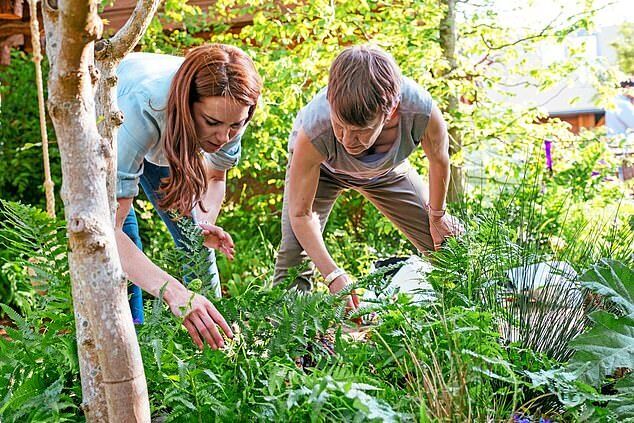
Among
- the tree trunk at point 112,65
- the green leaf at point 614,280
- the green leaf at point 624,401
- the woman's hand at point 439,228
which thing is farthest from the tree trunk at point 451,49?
the tree trunk at point 112,65

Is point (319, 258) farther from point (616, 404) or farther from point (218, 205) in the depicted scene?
point (616, 404)

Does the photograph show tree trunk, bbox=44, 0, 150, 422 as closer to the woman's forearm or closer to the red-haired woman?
the woman's forearm

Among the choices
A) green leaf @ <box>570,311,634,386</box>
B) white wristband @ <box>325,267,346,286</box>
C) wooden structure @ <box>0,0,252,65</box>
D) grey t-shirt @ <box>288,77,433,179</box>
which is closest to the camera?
green leaf @ <box>570,311,634,386</box>

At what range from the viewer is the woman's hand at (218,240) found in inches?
104

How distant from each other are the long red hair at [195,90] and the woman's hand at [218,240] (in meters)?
0.30

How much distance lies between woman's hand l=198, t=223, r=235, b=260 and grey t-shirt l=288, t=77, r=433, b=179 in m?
0.43

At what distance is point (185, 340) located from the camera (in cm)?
194

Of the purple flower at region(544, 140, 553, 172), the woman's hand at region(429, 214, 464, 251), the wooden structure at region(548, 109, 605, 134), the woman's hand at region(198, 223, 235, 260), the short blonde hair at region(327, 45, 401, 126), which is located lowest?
the wooden structure at region(548, 109, 605, 134)

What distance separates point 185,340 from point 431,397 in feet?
2.31

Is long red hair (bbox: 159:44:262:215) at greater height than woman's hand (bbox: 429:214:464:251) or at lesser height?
greater

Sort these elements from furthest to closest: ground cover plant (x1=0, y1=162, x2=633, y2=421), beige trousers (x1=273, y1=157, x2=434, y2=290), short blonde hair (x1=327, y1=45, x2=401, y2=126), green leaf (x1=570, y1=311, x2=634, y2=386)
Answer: beige trousers (x1=273, y1=157, x2=434, y2=290) < short blonde hair (x1=327, y1=45, x2=401, y2=126) < green leaf (x1=570, y1=311, x2=634, y2=386) < ground cover plant (x1=0, y1=162, x2=633, y2=421)

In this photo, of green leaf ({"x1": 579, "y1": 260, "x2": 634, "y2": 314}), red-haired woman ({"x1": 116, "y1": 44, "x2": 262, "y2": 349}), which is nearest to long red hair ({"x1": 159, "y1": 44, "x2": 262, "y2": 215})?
red-haired woman ({"x1": 116, "y1": 44, "x2": 262, "y2": 349})

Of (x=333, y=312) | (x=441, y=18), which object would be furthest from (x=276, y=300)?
(x=441, y=18)

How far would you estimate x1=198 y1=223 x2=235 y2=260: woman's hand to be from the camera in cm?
264
